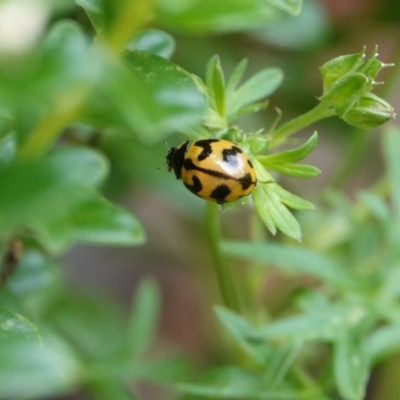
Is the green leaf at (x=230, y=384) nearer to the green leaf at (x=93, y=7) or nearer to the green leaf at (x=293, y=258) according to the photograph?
the green leaf at (x=293, y=258)

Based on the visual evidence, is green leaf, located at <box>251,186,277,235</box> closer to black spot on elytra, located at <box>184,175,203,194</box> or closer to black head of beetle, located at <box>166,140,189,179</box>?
black spot on elytra, located at <box>184,175,203,194</box>

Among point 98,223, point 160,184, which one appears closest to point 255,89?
point 98,223

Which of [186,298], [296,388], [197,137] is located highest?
[186,298]

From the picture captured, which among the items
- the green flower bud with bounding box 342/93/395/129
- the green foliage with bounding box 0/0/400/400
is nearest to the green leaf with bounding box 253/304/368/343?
the green foliage with bounding box 0/0/400/400

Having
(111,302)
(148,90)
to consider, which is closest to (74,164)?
(148,90)

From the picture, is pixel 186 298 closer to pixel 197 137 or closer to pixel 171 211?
pixel 171 211

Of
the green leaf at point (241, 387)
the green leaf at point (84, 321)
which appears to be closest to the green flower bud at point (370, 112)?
the green leaf at point (241, 387)

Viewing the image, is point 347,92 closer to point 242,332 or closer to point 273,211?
point 273,211

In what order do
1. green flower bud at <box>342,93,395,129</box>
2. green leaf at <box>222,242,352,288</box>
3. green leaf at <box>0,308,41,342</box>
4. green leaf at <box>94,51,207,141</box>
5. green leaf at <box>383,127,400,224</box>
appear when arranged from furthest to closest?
green leaf at <box>383,127,400,224</box>
green leaf at <box>222,242,352,288</box>
green flower bud at <box>342,93,395,129</box>
green leaf at <box>0,308,41,342</box>
green leaf at <box>94,51,207,141</box>
